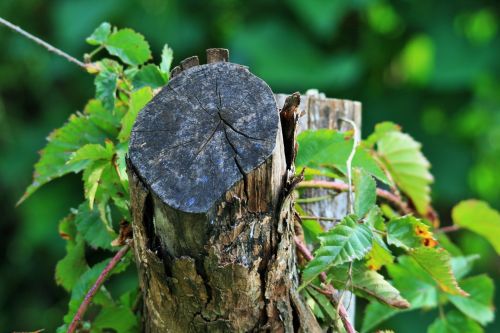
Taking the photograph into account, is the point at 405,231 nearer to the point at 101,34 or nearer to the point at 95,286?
the point at 95,286

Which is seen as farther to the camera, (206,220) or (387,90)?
(387,90)

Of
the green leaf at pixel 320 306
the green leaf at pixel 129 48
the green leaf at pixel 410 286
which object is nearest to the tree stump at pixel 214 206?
the green leaf at pixel 320 306

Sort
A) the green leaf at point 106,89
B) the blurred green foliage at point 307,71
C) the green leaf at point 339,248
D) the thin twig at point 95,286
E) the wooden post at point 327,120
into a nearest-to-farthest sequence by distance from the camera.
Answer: the green leaf at point 339,248 → the thin twig at point 95,286 → the green leaf at point 106,89 → the wooden post at point 327,120 → the blurred green foliage at point 307,71

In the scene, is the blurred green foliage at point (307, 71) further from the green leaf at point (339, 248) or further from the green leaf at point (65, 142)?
the green leaf at point (339, 248)

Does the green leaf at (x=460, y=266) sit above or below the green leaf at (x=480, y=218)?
below

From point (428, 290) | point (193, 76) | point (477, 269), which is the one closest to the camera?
point (193, 76)

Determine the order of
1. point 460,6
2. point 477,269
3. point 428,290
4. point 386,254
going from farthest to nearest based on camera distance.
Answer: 1. point 477,269
2. point 460,6
3. point 428,290
4. point 386,254

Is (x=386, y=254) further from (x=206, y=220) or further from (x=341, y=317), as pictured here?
(x=206, y=220)

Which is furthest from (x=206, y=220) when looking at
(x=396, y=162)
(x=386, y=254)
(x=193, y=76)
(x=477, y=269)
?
(x=477, y=269)
